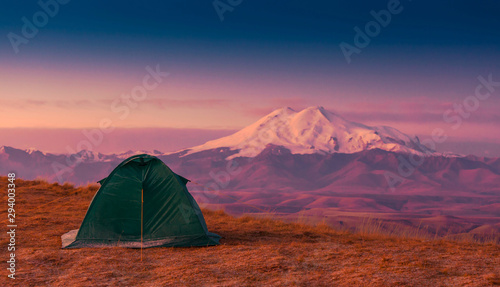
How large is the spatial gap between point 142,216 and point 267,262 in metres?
3.69

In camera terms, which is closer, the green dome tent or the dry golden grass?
the dry golden grass

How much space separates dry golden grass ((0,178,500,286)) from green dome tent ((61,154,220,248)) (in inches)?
16.2

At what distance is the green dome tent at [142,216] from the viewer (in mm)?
10750

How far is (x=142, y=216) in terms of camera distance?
10742mm

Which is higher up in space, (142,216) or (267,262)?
(142,216)

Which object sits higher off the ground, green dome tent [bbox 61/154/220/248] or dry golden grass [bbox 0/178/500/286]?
green dome tent [bbox 61/154/220/248]

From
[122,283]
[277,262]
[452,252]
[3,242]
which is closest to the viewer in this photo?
[122,283]

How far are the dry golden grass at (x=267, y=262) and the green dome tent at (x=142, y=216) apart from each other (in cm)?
41

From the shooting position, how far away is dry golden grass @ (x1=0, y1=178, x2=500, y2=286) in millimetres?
7883

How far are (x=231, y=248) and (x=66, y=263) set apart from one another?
12.5 feet

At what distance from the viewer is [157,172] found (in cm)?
1129

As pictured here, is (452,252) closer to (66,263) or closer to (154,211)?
(154,211)

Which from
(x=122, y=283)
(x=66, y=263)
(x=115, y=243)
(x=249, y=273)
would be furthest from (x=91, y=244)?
(x=249, y=273)

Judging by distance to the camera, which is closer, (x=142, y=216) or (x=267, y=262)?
(x=267, y=262)
